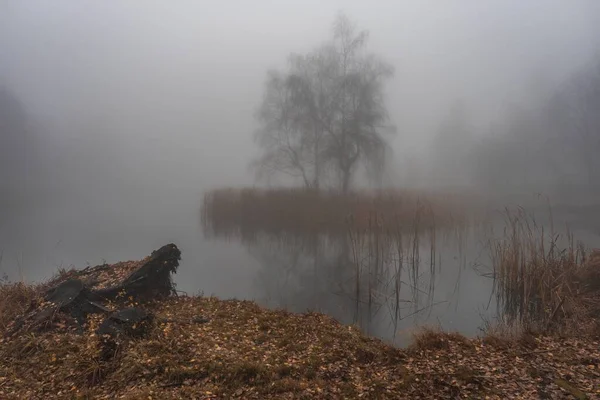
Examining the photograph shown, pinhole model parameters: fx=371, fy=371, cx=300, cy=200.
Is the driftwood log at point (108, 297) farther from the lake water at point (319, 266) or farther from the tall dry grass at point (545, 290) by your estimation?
the tall dry grass at point (545, 290)

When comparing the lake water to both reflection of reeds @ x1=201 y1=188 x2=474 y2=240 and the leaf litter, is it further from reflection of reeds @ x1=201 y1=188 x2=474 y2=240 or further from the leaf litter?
the leaf litter

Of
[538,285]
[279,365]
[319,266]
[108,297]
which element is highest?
[108,297]

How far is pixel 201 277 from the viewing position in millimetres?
11133

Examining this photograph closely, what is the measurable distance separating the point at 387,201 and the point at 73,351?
619 inches

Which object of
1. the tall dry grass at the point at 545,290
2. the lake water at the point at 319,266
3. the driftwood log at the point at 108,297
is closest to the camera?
the driftwood log at the point at 108,297

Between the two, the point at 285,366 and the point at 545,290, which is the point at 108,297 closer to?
the point at 285,366

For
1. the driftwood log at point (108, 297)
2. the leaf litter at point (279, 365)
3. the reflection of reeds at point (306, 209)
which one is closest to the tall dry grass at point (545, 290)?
the leaf litter at point (279, 365)

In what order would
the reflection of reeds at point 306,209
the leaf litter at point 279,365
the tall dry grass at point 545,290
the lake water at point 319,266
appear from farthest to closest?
the reflection of reeds at point 306,209
the lake water at point 319,266
the tall dry grass at point 545,290
the leaf litter at point 279,365

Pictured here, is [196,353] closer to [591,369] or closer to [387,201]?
[591,369]

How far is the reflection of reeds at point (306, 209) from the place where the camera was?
17.8 m

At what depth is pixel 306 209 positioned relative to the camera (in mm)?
20312

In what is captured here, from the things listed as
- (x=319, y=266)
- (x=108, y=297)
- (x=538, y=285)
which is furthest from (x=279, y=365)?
(x=319, y=266)

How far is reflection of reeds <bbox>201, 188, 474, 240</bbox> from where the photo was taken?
58.4 feet

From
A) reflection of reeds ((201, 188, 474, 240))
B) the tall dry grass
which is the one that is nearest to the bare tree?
reflection of reeds ((201, 188, 474, 240))
